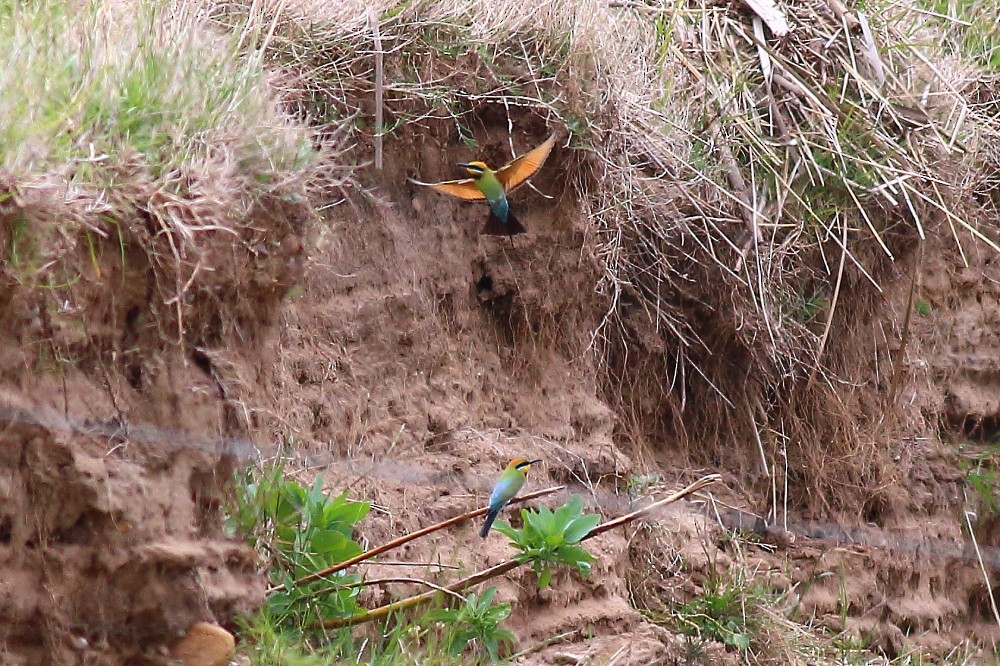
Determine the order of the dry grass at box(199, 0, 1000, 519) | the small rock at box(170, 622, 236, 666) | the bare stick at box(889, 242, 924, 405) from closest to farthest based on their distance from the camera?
the small rock at box(170, 622, 236, 666) < the dry grass at box(199, 0, 1000, 519) < the bare stick at box(889, 242, 924, 405)

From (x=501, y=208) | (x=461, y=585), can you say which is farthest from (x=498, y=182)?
(x=461, y=585)

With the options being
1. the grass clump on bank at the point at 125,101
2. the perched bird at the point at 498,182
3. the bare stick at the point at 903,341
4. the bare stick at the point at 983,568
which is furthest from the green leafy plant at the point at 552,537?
the bare stick at the point at 983,568

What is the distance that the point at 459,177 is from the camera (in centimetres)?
398

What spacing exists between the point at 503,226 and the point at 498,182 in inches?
6.7

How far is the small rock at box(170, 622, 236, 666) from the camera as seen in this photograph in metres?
2.42

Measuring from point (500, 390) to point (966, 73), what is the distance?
2.50 meters

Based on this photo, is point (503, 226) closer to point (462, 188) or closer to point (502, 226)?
point (502, 226)

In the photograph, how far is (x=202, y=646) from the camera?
2420 mm

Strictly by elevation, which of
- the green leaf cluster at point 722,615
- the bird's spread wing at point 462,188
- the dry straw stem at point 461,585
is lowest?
the green leaf cluster at point 722,615

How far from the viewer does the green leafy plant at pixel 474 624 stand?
9.86 ft

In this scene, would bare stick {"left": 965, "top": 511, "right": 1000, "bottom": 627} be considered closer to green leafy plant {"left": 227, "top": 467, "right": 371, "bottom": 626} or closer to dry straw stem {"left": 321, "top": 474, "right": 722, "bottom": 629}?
dry straw stem {"left": 321, "top": 474, "right": 722, "bottom": 629}

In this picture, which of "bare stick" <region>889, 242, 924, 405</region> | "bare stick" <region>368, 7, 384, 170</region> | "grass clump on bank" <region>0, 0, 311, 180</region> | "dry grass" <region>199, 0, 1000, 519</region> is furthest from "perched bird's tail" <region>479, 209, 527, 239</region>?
"bare stick" <region>889, 242, 924, 405</region>

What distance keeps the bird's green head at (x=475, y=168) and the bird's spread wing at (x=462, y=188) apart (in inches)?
0.8

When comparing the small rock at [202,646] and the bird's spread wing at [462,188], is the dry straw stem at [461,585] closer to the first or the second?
the small rock at [202,646]
